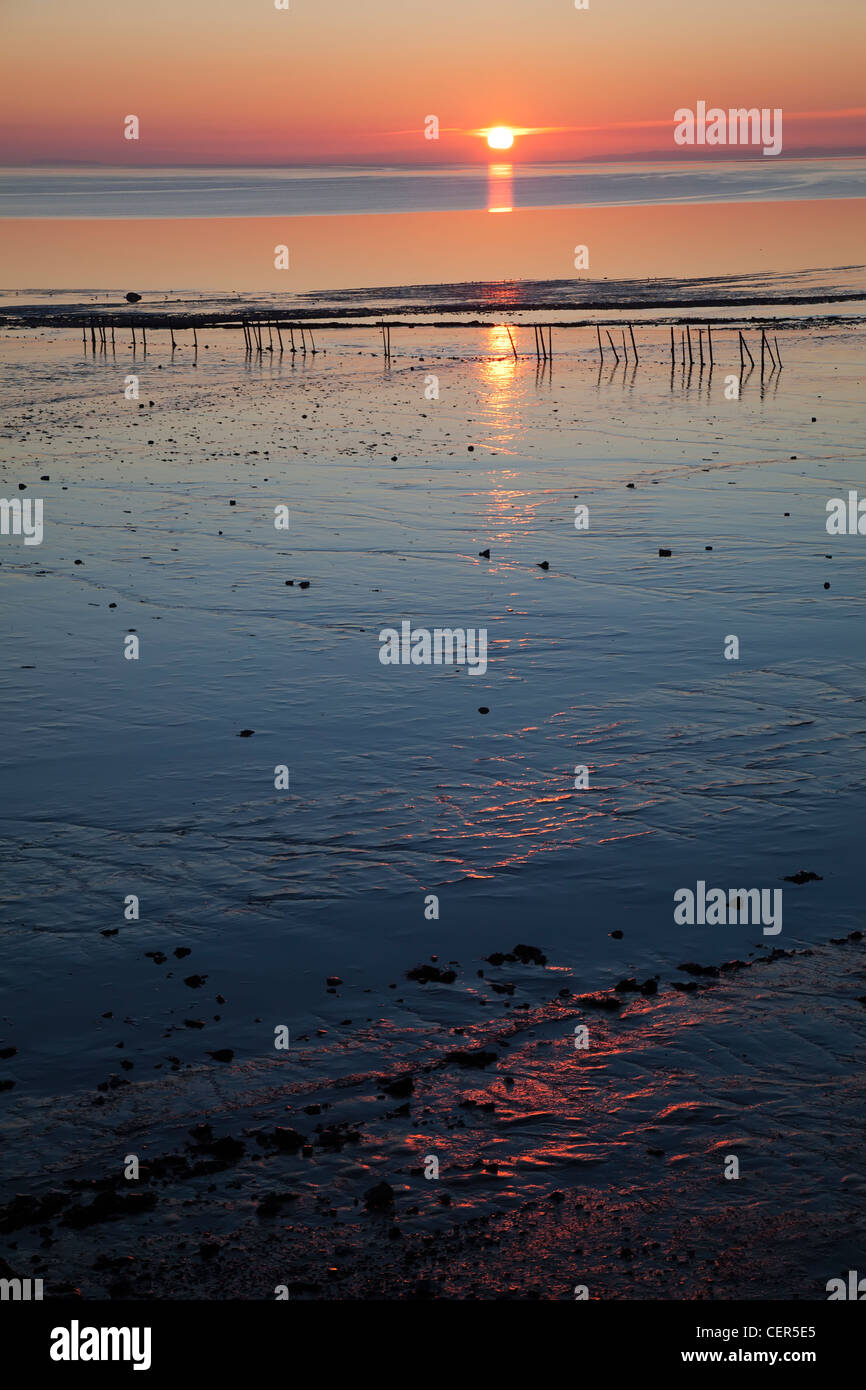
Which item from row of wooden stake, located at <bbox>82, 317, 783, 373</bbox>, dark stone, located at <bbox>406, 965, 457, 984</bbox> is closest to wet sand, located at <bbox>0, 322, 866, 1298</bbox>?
dark stone, located at <bbox>406, 965, 457, 984</bbox>

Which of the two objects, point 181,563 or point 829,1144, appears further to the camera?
point 181,563

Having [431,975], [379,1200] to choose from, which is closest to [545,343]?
[431,975]

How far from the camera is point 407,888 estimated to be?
53.6 ft

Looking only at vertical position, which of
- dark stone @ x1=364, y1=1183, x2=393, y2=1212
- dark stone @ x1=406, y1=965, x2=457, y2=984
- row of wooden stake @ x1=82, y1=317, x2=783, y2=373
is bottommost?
dark stone @ x1=364, y1=1183, x2=393, y2=1212

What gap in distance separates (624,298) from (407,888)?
115893mm

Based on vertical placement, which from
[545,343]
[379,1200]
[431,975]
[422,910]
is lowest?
[379,1200]

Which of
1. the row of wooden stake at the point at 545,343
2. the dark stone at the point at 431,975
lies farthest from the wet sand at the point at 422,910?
the row of wooden stake at the point at 545,343

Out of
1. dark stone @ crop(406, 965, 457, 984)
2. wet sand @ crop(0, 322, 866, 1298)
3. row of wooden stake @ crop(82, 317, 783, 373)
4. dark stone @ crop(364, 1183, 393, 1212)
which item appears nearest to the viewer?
wet sand @ crop(0, 322, 866, 1298)

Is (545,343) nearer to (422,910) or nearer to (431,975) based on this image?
(422,910)

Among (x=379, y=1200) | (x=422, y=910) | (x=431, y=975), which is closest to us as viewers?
(x=379, y=1200)

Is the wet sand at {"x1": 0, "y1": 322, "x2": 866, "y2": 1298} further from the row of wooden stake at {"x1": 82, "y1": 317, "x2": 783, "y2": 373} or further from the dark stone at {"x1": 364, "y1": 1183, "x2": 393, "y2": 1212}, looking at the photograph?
the row of wooden stake at {"x1": 82, "y1": 317, "x2": 783, "y2": 373}

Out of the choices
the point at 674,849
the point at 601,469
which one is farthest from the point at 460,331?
the point at 674,849

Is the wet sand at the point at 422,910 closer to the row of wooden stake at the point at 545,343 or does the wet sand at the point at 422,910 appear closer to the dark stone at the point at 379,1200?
the dark stone at the point at 379,1200
